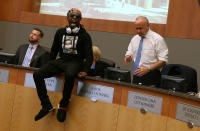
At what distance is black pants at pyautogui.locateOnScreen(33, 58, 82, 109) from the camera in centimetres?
325

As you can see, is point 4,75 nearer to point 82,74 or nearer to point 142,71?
point 82,74

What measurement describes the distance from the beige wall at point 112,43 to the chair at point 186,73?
1081mm

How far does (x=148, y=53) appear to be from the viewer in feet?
11.7

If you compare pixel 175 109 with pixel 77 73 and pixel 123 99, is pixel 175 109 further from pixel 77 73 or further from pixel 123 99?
pixel 77 73

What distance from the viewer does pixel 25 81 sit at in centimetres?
367

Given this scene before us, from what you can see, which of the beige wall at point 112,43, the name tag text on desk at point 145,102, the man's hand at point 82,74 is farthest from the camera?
the beige wall at point 112,43

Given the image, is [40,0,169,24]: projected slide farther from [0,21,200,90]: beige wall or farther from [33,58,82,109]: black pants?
[33,58,82,109]: black pants

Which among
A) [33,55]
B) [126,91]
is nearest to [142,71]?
[126,91]

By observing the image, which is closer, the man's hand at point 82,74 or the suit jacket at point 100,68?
the man's hand at point 82,74

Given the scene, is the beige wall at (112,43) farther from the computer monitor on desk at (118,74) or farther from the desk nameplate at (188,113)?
the desk nameplate at (188,113)

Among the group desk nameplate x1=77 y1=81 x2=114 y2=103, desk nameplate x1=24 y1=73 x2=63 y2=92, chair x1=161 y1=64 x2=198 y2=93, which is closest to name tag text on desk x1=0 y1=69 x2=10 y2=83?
desk nameplate x1=24 y1=73 x2=63 y2=92

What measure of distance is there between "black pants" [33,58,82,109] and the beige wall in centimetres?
210

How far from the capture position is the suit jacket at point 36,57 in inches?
164

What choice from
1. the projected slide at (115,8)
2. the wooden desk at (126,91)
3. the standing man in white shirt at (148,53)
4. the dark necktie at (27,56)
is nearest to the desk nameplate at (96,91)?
the wooden desk at (126,91)
